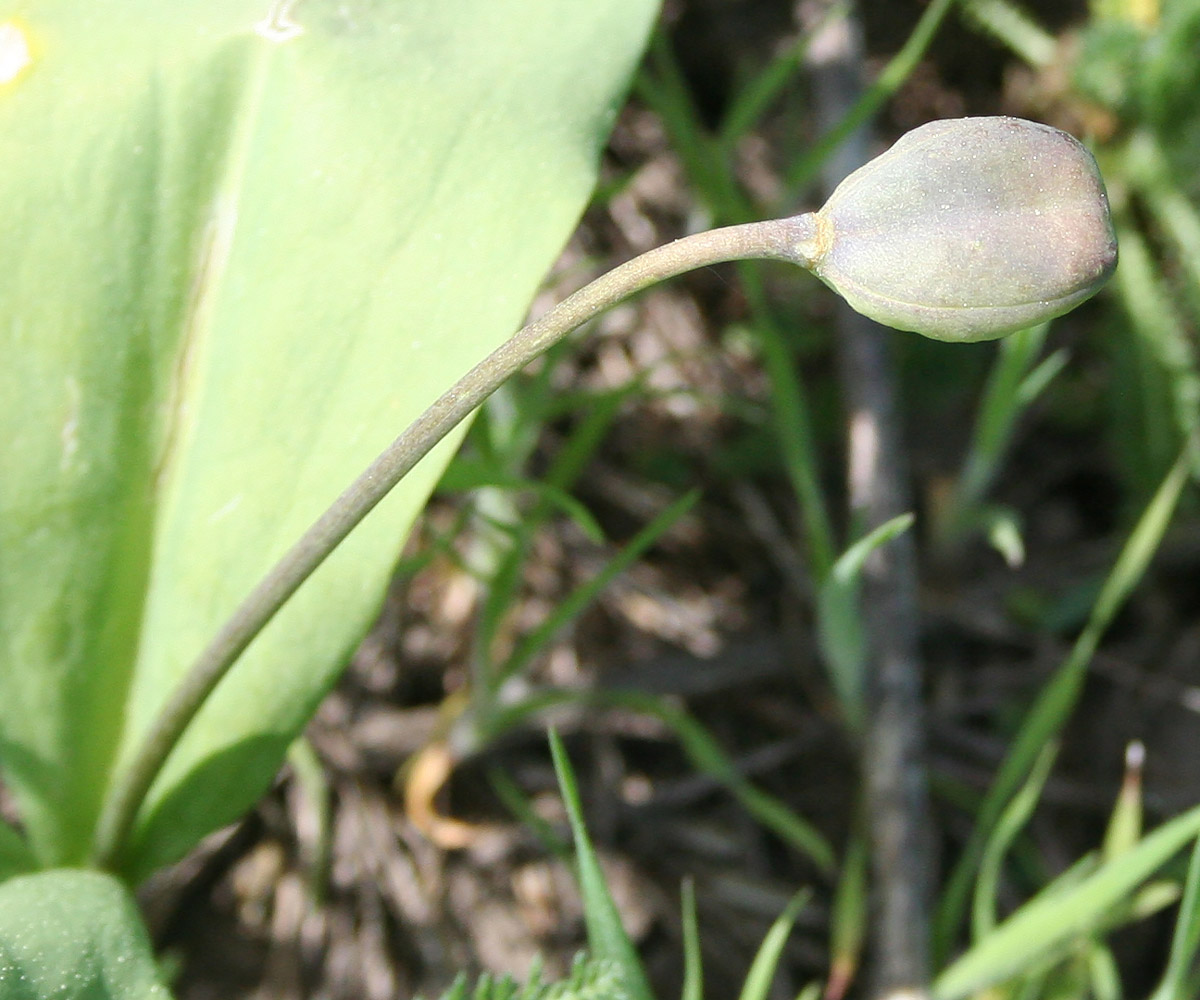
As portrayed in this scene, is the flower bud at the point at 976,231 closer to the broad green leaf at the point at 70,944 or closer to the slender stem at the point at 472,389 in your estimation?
the slender stem at the point at 472,389

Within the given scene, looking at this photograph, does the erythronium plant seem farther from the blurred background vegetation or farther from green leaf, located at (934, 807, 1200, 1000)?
green leaf, located at (934, 807, 1200, 1000)

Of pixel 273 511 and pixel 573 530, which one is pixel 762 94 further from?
pixel 273 511

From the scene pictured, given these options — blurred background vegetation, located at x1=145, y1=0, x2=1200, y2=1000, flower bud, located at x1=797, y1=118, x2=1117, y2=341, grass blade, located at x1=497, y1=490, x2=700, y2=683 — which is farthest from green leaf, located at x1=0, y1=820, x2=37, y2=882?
flower bud, located at x1=797, y1=118, x2=1117, y2=341

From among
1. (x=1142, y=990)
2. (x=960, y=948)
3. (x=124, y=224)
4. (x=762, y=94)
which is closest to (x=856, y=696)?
(x=960, y=948)

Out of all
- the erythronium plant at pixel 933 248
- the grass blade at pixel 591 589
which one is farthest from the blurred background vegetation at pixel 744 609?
the erythronium plant at pixel 933 248

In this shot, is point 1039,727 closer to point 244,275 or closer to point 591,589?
point 591,589

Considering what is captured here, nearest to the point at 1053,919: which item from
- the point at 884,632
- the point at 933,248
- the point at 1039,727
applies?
the point at 1039,727
